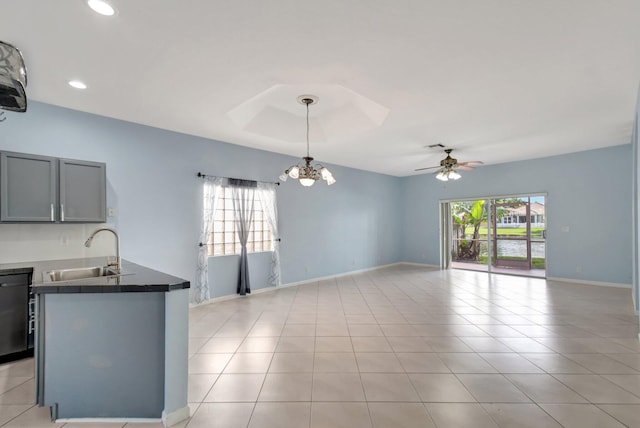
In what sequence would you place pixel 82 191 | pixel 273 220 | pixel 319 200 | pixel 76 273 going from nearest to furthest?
pixel 76 273 → pixel 82 191 → pixel 273 220 → pixel 319 200

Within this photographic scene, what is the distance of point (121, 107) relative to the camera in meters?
3.65

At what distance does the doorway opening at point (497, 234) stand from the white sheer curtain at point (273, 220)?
16.6ft

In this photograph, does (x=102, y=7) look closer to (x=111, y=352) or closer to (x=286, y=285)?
(x=111, y=352)

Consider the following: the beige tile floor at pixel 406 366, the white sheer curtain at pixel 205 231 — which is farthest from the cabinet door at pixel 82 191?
the beige tile floor at pixel 406 366

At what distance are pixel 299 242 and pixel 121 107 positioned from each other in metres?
3.93

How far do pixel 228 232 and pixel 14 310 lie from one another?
2.92 m

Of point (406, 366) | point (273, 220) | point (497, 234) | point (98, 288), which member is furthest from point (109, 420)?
point (497, 234)

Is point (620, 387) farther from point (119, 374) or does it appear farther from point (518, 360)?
point (119, 374)

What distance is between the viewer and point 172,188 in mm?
4570

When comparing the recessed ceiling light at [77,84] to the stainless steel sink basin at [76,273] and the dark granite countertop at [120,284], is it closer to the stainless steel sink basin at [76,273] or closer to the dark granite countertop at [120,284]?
the stainless steel sink basin at [76,273]

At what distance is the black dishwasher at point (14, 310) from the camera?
2.75 meters

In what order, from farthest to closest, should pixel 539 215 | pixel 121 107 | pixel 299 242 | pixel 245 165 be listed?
pixel 539 215 < pixel 299 242 < pixel 245 165 < pixel 121 107

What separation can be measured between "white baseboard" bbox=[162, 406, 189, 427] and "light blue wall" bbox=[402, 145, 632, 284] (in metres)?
7.66

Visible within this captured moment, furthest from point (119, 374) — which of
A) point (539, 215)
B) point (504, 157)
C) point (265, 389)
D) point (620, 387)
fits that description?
point (539, 215)
